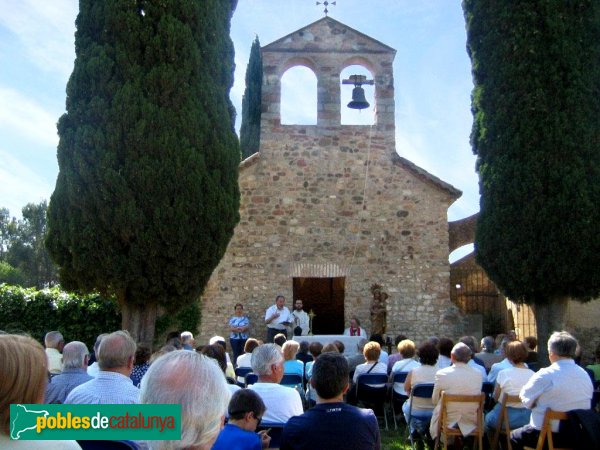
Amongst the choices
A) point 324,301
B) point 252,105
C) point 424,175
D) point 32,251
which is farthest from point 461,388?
point 32,251

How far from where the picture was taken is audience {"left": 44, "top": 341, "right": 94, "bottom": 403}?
474 centimetres

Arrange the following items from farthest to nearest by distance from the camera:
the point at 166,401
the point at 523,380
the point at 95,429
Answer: the point at 523,380 → the point at 95,429 → the point at 166,401

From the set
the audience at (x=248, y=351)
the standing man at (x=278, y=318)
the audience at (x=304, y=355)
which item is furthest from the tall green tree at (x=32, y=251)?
the audience at (x=248, y=351)

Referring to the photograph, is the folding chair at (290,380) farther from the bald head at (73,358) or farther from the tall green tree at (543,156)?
the tall green tree at (543,156)

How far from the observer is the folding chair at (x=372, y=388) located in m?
7.53

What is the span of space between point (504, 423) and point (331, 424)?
3.08 metres

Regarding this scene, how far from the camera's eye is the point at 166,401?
234cm

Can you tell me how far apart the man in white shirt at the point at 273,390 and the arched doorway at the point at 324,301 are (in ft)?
41.2

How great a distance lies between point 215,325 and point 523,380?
334 inches

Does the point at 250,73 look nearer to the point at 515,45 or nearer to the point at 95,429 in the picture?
the point at 515,45

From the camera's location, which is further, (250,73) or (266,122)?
(250,73)

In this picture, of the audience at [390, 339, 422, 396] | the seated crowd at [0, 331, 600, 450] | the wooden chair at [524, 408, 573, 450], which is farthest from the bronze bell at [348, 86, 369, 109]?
the wooden chair at [524, 408, 573, 450]

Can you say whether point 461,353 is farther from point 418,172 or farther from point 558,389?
point 418,172

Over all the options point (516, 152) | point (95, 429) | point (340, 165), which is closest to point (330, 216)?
point (340, 165)
